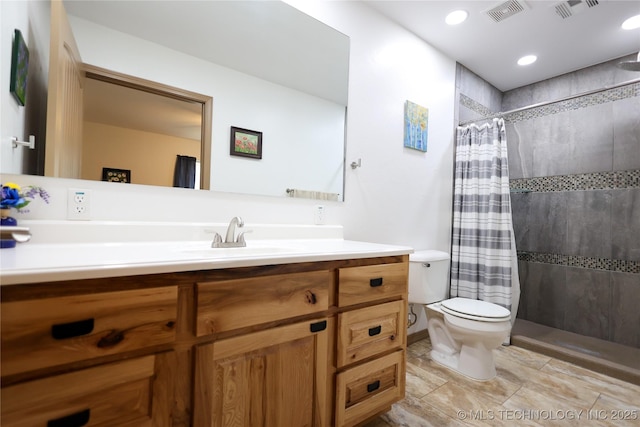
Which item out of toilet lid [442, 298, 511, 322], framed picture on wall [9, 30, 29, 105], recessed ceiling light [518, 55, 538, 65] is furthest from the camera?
recessed ceiling light [518, 55, 538, 65]

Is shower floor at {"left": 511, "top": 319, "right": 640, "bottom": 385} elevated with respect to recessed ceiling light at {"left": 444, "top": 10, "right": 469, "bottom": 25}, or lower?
lower

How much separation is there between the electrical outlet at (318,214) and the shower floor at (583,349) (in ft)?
6.29

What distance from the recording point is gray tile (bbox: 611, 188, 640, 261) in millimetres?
2277

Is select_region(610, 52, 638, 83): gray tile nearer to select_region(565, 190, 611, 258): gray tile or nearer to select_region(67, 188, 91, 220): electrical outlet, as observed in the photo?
select_region(565, 190, 611, 258): gray tile

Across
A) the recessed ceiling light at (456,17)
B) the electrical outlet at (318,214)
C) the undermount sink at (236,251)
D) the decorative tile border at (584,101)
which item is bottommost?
the undermount sink at (236,251)

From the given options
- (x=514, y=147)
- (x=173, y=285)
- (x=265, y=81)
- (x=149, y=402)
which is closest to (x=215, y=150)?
(x=265, y=81)

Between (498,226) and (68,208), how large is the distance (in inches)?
104

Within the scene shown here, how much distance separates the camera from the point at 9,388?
0.62 m

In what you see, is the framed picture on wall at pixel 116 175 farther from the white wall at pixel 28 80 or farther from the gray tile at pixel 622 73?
the gray tile at pixel 622 73

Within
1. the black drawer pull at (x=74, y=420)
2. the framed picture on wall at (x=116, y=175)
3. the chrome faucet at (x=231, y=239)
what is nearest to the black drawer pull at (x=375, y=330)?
the chrome faucet at (x=231, y=239)

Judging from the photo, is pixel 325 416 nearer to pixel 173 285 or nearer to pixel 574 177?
pixel 173 285

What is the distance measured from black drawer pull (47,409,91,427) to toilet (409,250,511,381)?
1759 mm

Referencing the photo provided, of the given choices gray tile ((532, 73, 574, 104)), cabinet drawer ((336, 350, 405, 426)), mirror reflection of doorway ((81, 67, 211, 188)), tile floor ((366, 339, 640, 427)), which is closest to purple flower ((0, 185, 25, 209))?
mirror reflection of doorway ((81, 67, 211, 188))

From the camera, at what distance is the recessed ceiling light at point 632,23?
203 centimetres
